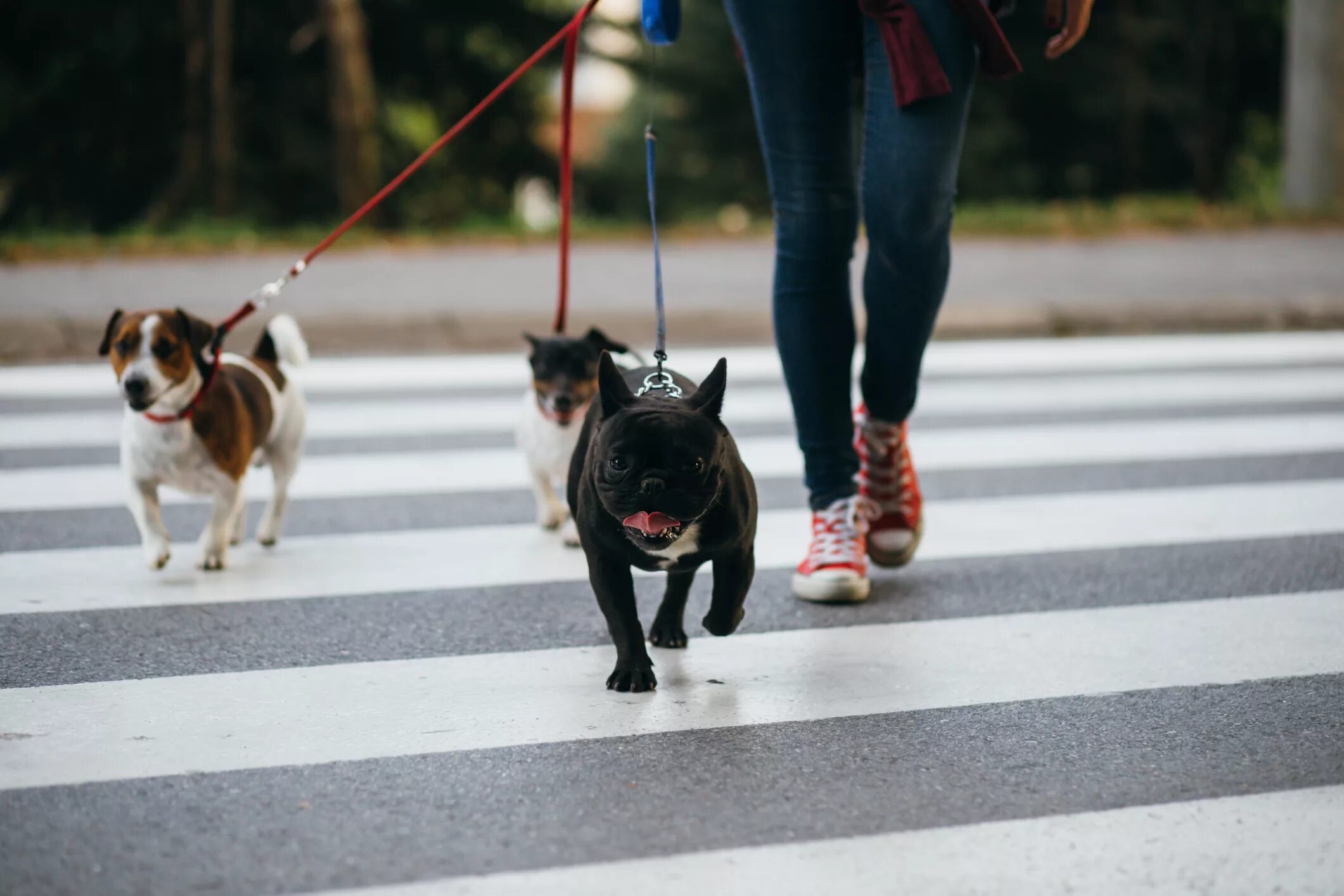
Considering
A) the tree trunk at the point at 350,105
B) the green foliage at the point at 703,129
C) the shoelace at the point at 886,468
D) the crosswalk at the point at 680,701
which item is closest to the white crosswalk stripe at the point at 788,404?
the crosswalk at the point at 680,701

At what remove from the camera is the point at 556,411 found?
4.48 metres

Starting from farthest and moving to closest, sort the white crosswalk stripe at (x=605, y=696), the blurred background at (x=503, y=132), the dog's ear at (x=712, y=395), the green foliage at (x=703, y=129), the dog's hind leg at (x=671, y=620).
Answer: the green foliage at (x=703, y=129)
the blurred background at (x=503, y=132)
the dog's hind leg at (x=671, y=620)
the dog's ear at (x=712, y=395)
the white crosswalk stripe at (x=605, y=696)

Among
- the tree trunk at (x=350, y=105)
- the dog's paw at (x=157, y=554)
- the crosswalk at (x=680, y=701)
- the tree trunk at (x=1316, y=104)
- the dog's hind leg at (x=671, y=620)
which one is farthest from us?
the tree trunk at (x=350, y=105)

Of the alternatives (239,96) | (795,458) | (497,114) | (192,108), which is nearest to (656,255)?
(795,458)

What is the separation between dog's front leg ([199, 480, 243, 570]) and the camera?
13.0 feet

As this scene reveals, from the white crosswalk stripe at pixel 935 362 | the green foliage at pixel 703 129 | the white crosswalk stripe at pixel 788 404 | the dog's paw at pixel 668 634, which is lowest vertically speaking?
the green foliage at pixel 703 129

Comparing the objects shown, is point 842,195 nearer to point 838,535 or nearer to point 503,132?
point 838,535

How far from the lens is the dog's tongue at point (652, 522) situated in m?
2.74

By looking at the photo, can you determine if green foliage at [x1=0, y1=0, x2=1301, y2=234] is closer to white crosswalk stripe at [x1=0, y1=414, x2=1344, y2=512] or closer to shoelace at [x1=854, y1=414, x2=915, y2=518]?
white crosswalk stripe at [x1=0, y1=414, x2=1344, y2=512]

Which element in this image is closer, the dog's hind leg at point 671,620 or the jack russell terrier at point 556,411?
the dog's hind leg at point 671,620

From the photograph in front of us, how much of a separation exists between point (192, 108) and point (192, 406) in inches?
517

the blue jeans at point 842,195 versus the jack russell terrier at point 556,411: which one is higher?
the blue jeans at point 842,195

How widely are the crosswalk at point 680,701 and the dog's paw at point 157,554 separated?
63mm

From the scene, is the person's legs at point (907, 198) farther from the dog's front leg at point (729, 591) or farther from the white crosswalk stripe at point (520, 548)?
the dog's front leg at point (729, 591)
